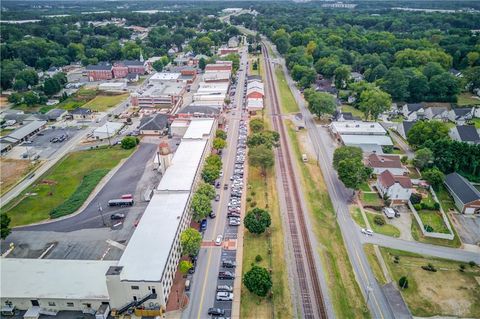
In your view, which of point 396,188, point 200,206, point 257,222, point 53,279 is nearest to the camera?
point 53,279

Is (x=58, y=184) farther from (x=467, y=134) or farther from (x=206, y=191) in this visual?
(x=467, y=134)

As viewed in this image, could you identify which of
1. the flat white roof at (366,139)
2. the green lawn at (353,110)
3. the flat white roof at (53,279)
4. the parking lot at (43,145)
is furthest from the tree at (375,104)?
the parking lot at (43,145)

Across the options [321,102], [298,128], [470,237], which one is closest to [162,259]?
[470,237]

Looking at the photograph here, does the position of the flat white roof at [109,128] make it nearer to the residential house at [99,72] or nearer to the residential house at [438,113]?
the residential house at [99,72]

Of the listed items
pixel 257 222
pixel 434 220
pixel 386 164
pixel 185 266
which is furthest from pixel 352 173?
pixel 185 266

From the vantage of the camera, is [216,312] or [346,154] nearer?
[216,312]
